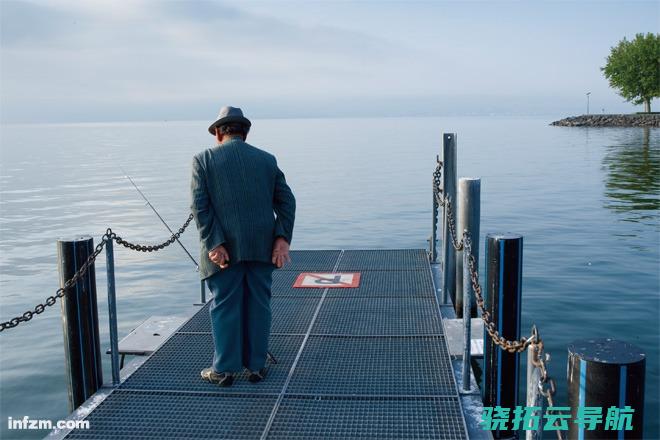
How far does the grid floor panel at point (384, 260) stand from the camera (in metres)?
8.76

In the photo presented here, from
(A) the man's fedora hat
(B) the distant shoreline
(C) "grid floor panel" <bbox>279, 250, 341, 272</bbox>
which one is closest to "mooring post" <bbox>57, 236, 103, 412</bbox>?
(A) the man's fedora hat

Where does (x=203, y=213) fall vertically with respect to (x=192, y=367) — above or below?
above

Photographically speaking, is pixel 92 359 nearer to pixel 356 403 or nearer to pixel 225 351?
pixel 225 351

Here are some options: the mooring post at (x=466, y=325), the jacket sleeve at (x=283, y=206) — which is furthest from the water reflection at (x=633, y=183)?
the jacket sleeve at (x=283, y=206)

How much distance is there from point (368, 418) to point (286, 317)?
8.01 feet

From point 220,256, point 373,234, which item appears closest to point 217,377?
point 220,256

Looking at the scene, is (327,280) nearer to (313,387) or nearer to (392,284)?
(392,284)

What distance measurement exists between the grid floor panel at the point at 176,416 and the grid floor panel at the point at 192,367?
0.43 feet

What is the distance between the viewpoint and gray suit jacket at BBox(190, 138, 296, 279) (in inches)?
179

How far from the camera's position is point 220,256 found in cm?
453

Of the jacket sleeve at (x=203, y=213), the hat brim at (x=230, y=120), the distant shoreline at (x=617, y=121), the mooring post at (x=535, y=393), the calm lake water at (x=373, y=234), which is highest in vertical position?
the distant shoreline at (x=617, y=121)

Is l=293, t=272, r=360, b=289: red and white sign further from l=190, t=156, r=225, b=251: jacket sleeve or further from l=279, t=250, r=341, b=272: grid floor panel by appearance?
l=190, t=156, r=225, b=251: jacket sleeve

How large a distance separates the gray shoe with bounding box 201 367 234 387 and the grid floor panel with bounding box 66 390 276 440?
0.15 meters

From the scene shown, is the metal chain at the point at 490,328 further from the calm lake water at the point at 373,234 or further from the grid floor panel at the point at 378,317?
the calm lake water at the point at 373,234
